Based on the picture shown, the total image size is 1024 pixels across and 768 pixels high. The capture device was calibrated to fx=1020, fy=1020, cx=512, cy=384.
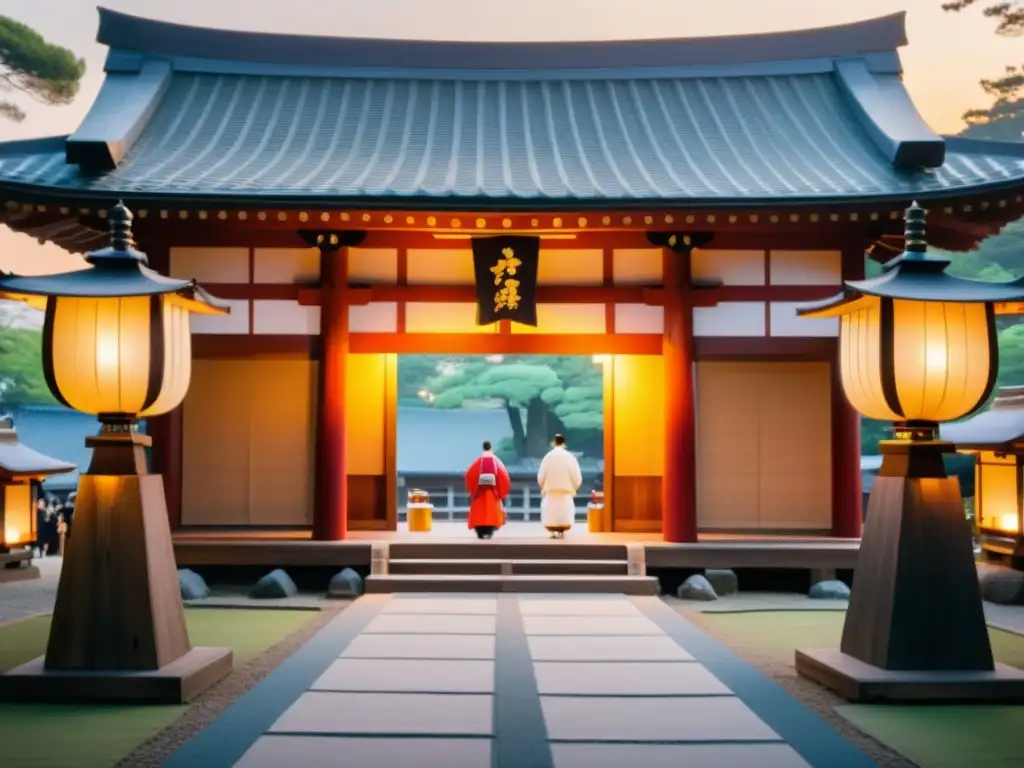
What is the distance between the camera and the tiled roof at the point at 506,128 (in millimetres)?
10922

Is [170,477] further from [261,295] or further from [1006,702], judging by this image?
[1006,702]

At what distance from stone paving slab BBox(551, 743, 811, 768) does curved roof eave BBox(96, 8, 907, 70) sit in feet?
39.5

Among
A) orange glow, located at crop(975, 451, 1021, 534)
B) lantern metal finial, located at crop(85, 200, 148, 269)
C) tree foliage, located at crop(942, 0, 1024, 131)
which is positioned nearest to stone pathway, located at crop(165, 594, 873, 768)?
lantern metal finial, located at crop(85, 200, 148, 269)

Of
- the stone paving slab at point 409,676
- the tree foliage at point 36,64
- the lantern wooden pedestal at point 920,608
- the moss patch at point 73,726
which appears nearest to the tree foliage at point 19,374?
the tree foliage at point 36,64

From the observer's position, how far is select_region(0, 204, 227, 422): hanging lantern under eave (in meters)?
6.36

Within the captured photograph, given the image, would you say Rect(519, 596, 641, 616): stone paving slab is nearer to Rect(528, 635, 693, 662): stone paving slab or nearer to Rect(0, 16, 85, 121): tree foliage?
Rect(528, 635, 693, 662): stone paving slab

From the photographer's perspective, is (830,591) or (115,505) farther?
(830,591)

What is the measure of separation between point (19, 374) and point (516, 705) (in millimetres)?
23346

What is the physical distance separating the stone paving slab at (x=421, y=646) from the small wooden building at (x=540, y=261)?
3441 millimetres

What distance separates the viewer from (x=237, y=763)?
4.57m

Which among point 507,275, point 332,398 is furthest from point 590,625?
point 507,275

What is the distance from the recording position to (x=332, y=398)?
36.0 feet

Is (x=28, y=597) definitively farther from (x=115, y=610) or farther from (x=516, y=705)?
(x=516, y=705)

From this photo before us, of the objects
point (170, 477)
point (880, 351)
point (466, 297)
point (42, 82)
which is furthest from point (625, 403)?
point (42, 82)
